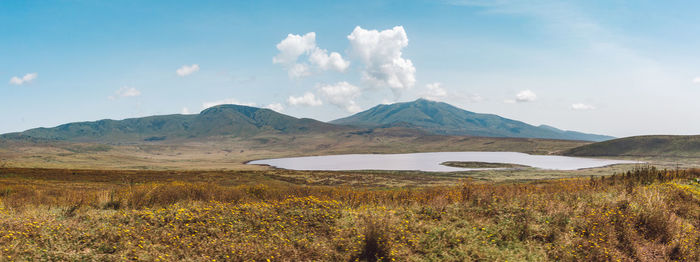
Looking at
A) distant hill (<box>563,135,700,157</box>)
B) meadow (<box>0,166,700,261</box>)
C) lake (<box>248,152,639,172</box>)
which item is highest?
distant hill (<box>563,135,700,157</box>)

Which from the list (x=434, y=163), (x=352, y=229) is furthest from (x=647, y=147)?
(x=352, y=229)

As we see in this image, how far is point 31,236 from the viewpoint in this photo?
7969 millimetres

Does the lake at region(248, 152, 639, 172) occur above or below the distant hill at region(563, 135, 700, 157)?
below

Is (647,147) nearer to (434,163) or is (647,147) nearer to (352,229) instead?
(434,163)

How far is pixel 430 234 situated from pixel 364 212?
2.17 metres

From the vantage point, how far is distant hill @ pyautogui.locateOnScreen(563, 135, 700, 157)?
297 ft

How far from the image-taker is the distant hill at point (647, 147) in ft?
297

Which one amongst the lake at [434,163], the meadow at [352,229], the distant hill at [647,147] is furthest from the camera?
the distant hill at [647,147]

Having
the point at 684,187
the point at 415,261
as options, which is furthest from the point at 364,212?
the point at 684,187

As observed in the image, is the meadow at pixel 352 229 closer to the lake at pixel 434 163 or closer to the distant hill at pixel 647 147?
the lake at pixel 434 163

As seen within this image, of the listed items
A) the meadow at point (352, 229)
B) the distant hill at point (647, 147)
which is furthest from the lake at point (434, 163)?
the meadow at point (352, 229)

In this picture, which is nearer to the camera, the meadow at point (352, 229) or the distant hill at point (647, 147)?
the meadow at point (352, 229)

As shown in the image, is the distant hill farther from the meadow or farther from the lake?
the meadow

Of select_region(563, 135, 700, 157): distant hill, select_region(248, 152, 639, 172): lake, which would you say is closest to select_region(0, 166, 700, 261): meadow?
select_region(248, 152, 639, 172): lake
